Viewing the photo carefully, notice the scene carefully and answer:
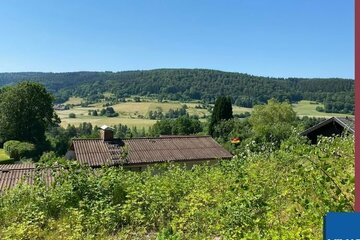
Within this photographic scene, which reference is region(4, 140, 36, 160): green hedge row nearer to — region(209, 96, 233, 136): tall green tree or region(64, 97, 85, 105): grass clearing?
region(209, 96, 233, 136): tall green tree

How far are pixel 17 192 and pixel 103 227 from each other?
2234mm

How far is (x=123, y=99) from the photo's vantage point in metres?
131

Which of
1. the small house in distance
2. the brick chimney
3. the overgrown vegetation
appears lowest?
the small house in distance

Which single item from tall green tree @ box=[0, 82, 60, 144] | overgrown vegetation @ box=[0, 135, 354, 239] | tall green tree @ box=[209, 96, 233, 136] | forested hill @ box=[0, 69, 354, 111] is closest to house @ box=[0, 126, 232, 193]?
overgrown vegetation @ box=[0, 135, 354, 239]

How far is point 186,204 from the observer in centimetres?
511

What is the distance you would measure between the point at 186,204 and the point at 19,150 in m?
40.6

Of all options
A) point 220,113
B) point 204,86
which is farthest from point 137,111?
point 220,113

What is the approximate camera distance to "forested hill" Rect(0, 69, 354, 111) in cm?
12306

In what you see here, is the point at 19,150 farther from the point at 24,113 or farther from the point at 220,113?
the point at 220,113

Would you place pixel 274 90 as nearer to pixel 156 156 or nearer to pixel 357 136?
pixel 156 156

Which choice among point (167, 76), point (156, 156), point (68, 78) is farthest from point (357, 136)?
point (68, 78)

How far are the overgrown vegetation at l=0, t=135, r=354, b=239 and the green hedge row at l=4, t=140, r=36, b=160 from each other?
126 ft

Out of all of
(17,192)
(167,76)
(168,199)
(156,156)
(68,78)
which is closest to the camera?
(168,199)

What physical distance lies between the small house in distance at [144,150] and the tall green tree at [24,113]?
22393 mm
